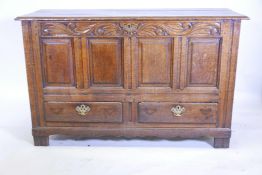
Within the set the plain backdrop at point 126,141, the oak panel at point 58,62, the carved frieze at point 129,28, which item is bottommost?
the plain backdrop at point 126,141

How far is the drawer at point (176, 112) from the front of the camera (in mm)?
2256

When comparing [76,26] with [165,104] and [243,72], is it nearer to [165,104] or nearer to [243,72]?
[165,104]

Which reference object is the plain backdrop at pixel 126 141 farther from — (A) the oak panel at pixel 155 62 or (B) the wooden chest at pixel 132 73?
(A) the oak panel at pixel 155 62

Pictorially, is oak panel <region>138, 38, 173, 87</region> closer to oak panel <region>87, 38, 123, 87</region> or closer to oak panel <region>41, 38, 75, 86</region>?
oak panel <region>87, 38, 123, 87</region>

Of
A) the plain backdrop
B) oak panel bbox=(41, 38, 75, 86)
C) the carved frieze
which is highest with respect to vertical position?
the carved frieze

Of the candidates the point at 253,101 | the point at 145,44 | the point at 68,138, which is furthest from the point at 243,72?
the point at 68,138

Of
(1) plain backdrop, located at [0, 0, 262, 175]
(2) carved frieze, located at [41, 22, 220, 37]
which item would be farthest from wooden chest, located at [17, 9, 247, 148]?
(1) plain backdrop, located at [0, 0, 262, 175]

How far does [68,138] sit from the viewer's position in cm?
250

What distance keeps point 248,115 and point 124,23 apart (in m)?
1.35

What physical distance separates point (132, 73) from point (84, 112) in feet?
1.28

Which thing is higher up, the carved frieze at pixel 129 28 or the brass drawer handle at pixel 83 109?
the carved frieze at pixel 129 28

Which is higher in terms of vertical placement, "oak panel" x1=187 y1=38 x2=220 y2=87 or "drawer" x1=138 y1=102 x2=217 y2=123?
"oak panel" x1=187 y1=38 x2=220 y2=87

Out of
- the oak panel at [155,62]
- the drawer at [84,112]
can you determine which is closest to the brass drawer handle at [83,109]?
the drawer at [84,112]

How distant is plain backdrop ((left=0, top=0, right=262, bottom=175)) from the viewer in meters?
2.12
